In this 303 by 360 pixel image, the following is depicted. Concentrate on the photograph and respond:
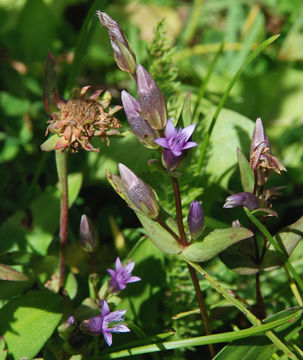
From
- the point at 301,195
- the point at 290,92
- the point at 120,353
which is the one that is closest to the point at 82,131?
→ the point at 120,353

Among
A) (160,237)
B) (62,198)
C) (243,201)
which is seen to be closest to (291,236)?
(243,201)

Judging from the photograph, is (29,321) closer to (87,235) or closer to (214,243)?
(87,235)

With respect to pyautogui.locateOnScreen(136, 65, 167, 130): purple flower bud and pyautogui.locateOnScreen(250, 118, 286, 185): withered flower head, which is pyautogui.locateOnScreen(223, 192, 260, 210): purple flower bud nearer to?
pyautogui.locateOnScreen(250, 118, 286, 185): withered flower head

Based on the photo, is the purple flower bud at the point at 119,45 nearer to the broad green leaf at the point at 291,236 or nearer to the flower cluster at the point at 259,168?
the flower cluster at the point at 259,168

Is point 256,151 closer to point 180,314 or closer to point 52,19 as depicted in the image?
point 180,314

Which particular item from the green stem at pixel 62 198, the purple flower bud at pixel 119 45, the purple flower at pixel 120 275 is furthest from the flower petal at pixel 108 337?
the purple flower bud at pixel 119 45

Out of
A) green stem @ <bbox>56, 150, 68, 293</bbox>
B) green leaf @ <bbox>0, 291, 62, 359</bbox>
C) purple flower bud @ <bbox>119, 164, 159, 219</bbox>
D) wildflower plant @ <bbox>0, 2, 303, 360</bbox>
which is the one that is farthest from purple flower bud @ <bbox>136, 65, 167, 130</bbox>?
green leaf @ <bbox>0, 291, 62, 359</bbox>
